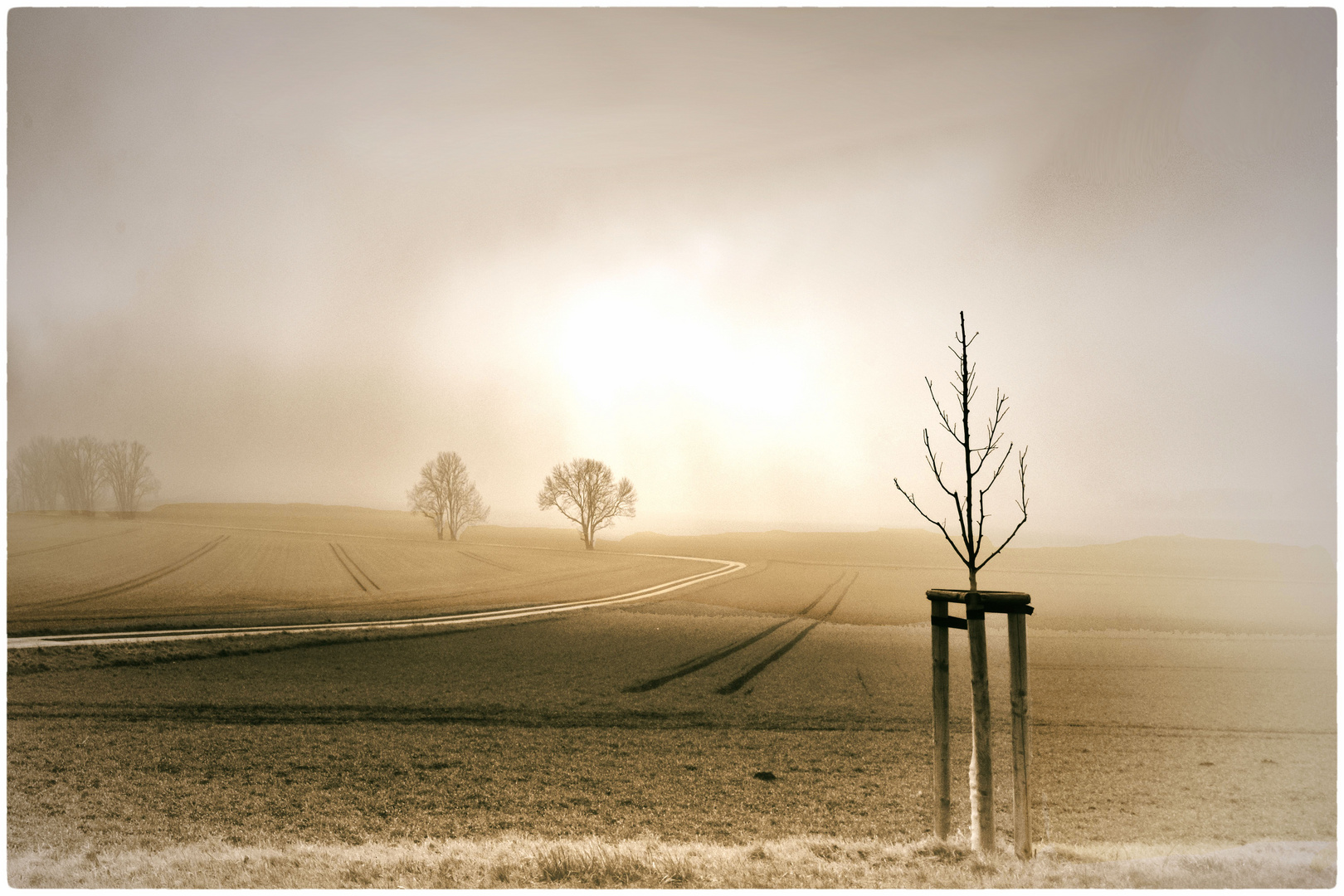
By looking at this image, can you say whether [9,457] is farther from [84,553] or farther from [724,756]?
[724,756]

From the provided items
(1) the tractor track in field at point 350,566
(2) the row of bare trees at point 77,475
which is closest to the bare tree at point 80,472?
(2) the row of bare trees at point 77,475

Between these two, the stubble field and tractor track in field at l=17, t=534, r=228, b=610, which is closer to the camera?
the stubble field

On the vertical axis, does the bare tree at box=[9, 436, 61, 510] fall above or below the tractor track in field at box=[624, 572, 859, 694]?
above

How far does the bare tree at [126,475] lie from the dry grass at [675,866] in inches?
913

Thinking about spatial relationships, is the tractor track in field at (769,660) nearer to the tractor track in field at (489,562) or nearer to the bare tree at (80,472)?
the tractor track in field at (489,562)

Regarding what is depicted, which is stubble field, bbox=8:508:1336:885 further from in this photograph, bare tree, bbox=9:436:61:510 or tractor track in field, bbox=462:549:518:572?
tractor track in field, bbox=462:549:518:572

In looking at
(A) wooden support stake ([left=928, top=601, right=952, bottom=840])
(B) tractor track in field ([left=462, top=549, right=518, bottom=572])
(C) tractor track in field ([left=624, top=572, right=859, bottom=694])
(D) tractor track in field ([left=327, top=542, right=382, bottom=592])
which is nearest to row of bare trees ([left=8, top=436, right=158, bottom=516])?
(D) tractor track in field ([left=327, top=542, right=382, bottom=592])

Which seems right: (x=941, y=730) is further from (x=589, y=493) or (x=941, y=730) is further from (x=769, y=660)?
(x=589, y=493)

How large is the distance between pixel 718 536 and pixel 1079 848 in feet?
137

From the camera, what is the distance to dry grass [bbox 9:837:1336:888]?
17.0 ft

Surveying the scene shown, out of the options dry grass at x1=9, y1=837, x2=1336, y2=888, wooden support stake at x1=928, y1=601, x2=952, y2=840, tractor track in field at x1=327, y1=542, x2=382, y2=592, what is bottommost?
tractor track in field at x1=327, y1=542, x2=382, y2=592

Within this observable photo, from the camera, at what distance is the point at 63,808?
6535mm

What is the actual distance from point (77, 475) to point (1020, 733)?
31.8 m

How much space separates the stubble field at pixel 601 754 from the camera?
5.75 m
